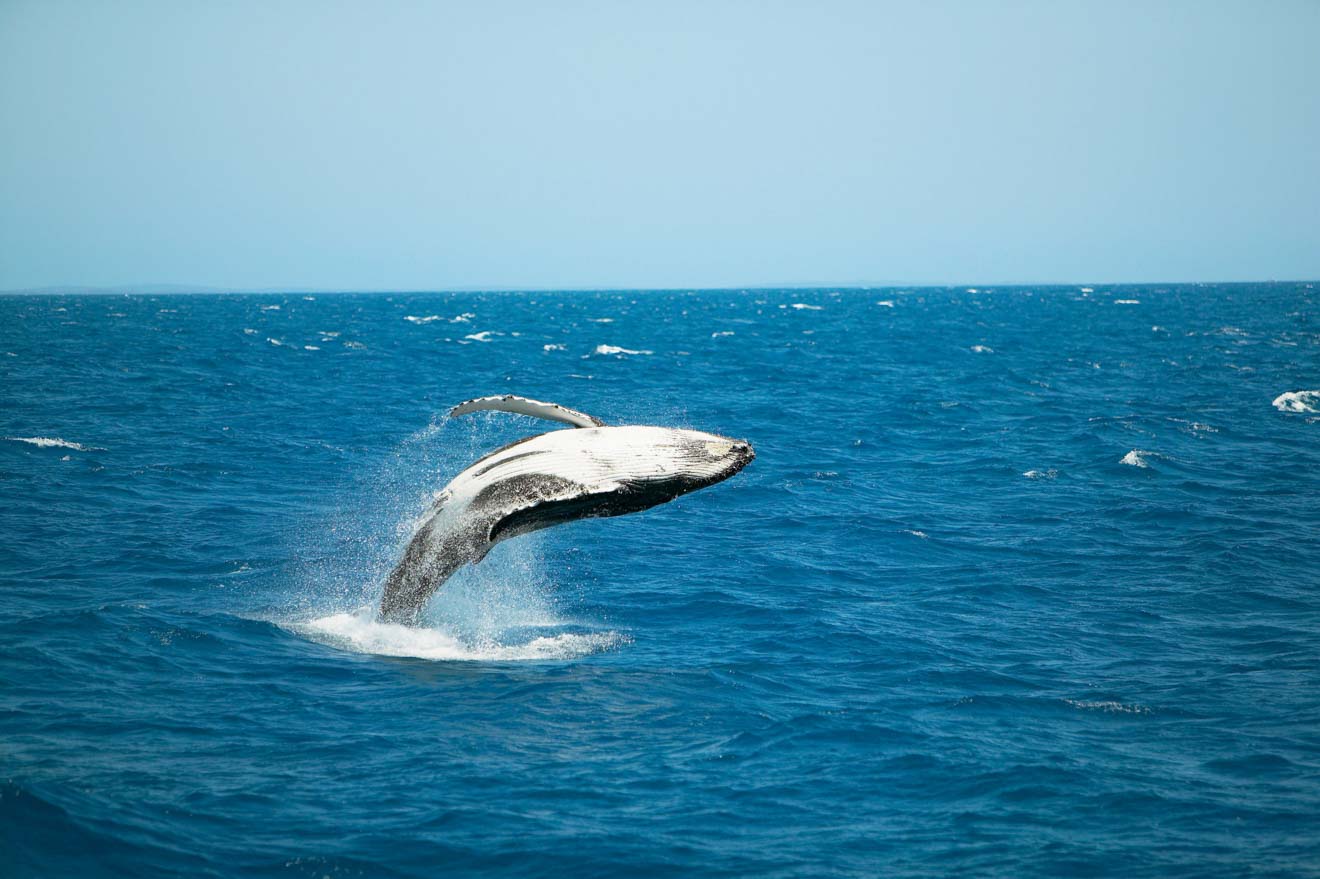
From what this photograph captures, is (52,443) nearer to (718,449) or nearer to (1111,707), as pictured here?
(718,449)

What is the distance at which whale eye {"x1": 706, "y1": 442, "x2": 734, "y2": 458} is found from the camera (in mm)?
10898

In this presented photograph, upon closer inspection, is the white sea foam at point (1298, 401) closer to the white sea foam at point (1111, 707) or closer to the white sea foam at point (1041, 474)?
the white sea foam at point (1041, 474)

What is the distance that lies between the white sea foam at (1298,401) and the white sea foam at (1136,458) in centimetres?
1173

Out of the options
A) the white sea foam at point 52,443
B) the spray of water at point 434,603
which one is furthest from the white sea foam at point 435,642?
the white sea foam at point 52,443

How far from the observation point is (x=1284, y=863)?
8234mm

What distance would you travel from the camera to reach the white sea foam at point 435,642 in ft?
42.3

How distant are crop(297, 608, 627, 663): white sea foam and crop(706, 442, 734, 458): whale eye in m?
3.55

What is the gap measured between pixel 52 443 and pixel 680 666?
2030cm

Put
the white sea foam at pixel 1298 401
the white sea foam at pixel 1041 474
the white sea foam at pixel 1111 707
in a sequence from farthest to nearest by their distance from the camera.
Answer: the white sea foam at pixel 1298 401, the white sea foam at pixel 1041 474, the white sea foam at pixel 1111 707

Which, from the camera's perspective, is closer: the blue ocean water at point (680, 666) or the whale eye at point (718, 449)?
the blue ocean water at point (680, 666)

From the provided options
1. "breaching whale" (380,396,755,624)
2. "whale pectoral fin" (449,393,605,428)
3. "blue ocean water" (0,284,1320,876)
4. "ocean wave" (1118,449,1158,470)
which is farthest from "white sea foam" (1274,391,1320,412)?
"whale pectoral fin" (449,393,605,428)

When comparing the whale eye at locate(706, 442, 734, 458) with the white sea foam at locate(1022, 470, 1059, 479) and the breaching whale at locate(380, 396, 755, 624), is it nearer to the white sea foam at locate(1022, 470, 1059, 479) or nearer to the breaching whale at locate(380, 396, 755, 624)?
the breaching whale at locate(380, 396, 755, 624)

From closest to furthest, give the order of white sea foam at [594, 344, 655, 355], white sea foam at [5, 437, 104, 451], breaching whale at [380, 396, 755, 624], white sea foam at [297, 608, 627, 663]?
breaching whale at [380, 396, 755, 624], white sea foam at [297, 608, 627, 663], white sea foam at [5, 437, 104, 451], white sea foam at [594, 344, 655, 355]

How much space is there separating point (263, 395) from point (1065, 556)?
101 feet
